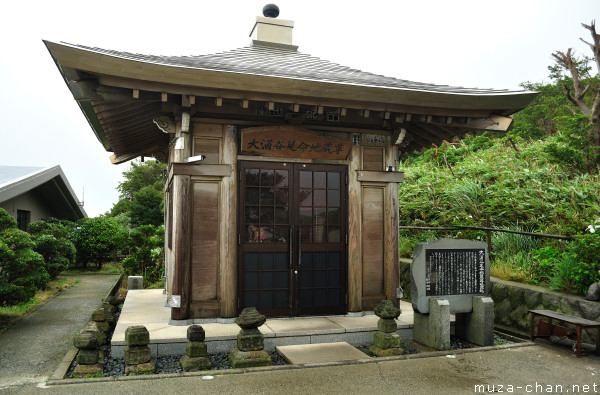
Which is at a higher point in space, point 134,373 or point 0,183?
point 0,183

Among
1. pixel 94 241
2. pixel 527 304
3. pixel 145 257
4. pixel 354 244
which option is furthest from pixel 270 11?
pixel 94 241

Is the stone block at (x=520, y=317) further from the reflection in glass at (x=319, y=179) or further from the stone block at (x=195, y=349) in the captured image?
the stone block at (x=195, y=349)

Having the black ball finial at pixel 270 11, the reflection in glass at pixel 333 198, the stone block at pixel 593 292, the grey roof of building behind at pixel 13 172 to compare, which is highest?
the black ball finial at pixel 270 11

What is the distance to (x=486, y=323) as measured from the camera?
6340 mm

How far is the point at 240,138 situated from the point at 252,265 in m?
2.04

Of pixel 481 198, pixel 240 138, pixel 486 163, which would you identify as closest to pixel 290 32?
pixel 240 138

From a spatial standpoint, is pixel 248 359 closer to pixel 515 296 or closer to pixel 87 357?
pixel 87 357

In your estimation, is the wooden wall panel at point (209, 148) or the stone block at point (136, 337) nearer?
the stone block at point (136, 337)

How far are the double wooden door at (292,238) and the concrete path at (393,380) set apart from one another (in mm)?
1939

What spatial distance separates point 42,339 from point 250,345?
12.9 feet

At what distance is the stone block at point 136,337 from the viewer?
5.07 m

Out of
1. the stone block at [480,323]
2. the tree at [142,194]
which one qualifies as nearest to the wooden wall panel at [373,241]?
the stone block at [480,323]

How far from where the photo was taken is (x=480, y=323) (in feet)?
21.0

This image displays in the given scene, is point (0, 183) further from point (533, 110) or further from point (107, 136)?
point (533, 110)
